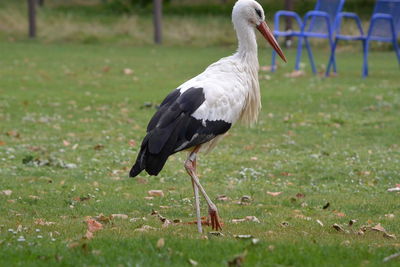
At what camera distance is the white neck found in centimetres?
843

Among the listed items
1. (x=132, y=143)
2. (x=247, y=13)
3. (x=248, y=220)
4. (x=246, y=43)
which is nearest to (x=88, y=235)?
(x=248, y=220)

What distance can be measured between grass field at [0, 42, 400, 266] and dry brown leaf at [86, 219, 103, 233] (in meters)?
0.08

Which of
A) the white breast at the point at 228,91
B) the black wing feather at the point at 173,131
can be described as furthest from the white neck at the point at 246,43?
the black wing feather at the point at 173,131


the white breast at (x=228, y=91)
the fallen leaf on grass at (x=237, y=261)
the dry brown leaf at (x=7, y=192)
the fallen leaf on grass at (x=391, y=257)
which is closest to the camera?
the fallen leaf on grass at (x=237, y=261)

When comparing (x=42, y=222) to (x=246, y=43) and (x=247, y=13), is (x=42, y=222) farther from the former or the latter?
(x=247, y=13)

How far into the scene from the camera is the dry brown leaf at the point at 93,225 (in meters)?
7.11

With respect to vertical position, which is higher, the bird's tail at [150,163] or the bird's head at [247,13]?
the bird's head at [247,13]

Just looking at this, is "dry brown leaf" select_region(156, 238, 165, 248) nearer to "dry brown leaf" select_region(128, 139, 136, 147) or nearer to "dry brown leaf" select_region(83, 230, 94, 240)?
"dry brown leaf" select_region(83, 230, 94, 240)

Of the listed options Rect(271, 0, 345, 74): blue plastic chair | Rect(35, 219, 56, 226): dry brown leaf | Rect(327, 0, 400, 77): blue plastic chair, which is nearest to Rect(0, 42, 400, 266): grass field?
Rect(35, 219, 56, 226): dry brown leaf

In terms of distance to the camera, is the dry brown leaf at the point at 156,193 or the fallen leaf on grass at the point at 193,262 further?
the dry brown leaf at the point at 156,193

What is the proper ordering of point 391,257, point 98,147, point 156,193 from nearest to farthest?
point 391,257 < point 156,193 < point 98,147

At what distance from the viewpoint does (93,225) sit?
7320 mm

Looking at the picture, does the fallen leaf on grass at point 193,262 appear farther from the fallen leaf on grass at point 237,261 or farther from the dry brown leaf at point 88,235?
the dry brown leaf at point 88,235

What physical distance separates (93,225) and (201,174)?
373cm
